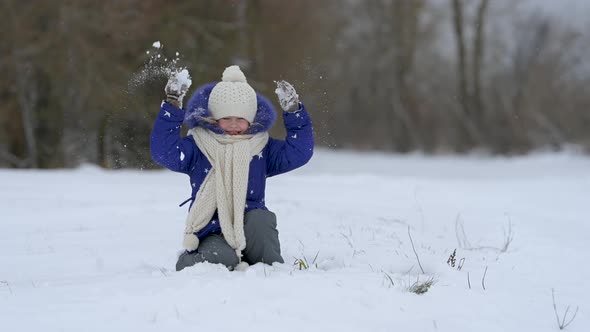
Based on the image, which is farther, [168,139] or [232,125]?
[232,125]

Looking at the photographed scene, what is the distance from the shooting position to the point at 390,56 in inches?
1049

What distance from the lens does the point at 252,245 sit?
3.86 meters

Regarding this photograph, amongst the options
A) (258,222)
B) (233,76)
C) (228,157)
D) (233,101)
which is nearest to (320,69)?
(233,76)

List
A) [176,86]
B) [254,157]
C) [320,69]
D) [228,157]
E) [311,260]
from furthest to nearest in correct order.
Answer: [320,69], [311,260], [254,157], [228,157], [176,86]

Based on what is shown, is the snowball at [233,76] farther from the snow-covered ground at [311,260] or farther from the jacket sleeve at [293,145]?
the snow-covered ground at [311,260]

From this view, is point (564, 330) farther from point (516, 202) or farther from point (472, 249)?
point (516, 202)

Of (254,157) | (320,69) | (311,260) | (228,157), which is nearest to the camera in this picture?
(228,157)

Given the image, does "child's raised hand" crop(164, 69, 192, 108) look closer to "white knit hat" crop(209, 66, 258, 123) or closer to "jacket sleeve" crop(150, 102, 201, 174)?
"jacket sleeve" crop(150, 102, 201, 174)

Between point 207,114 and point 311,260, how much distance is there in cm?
121

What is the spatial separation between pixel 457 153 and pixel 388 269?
66.2 feet

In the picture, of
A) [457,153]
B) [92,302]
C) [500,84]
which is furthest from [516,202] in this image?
[500,84]

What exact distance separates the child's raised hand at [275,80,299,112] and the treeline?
1.37 feet

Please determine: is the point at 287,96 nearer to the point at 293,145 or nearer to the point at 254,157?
the point at 293,145

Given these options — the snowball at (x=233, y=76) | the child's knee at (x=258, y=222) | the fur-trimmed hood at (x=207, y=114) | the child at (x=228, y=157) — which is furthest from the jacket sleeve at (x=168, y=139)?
the child's knee at (x=258, y=222)
